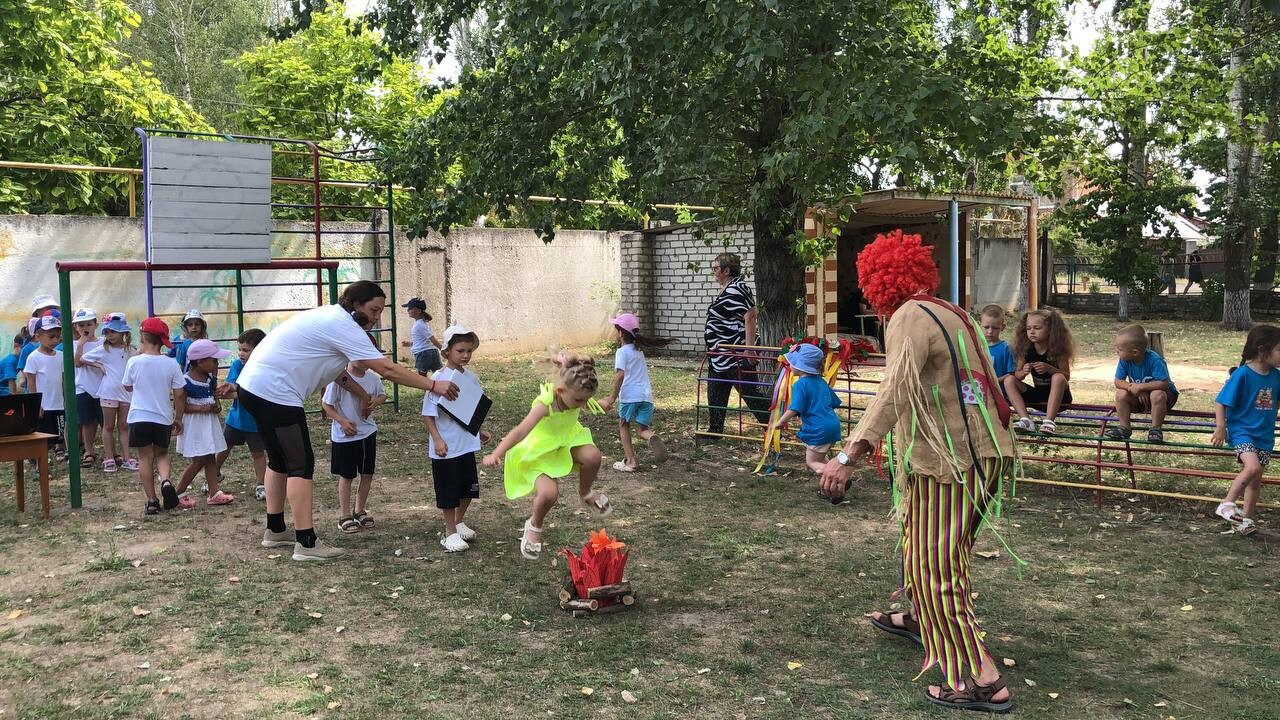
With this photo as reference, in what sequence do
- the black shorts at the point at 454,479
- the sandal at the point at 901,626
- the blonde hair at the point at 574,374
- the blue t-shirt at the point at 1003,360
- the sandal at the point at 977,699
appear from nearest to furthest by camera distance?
the sandal at the point at 977,699 → the sandal at the point at 901,626 → the blonde hair at the point at 574,374 → the black shorts at the point at 454,479 → the blue t-shirt at the point at 1003,360

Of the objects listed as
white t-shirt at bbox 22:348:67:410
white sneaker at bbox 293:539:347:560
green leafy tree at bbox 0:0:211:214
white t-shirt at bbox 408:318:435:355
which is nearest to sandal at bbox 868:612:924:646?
white sneaker at bbox 293:539:347:560

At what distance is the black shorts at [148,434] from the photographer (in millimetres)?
7270

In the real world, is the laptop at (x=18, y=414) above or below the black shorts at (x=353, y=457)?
above

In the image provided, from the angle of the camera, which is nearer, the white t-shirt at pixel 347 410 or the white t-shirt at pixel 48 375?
the white t-shirt at pixel 347 410

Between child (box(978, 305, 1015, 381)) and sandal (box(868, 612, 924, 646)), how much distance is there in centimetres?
365

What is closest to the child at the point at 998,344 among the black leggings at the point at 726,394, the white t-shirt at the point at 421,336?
the black leggings at the point at 726,394

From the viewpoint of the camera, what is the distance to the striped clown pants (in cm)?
402

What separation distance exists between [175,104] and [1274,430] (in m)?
17.5

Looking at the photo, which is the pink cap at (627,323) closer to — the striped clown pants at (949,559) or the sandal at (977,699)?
the striped clown pants at (949,559)

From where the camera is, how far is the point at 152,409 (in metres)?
7.31

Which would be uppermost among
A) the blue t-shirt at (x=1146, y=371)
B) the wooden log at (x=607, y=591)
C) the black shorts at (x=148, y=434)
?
the blue t-shirt at (x=1146, y=371)

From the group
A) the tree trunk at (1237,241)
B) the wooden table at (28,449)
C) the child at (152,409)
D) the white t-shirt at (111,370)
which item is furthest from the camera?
the tree trunk at (1237,241)

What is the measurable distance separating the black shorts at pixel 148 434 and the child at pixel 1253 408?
280 inches

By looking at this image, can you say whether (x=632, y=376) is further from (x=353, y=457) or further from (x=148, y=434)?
(x=148, y=434)
